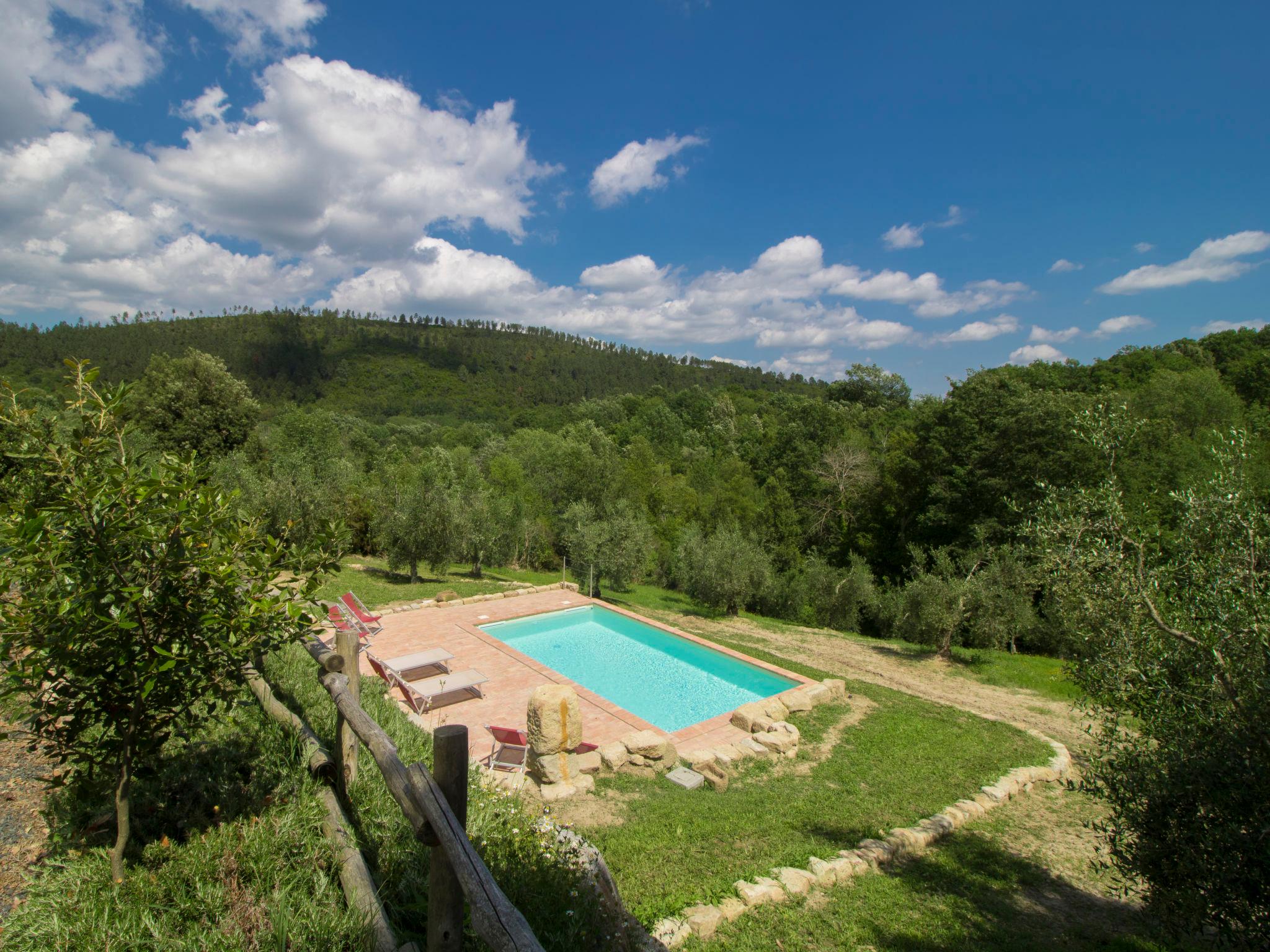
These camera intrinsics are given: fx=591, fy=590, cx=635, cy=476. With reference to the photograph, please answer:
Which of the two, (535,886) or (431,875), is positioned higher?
(431,875)

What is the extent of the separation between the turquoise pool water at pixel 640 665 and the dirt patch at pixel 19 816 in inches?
371

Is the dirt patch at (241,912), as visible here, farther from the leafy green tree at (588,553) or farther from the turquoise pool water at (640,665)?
the leafy green tree at (588,553)

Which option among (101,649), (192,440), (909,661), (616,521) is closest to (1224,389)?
(909,661)

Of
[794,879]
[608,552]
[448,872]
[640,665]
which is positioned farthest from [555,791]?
[608,552]

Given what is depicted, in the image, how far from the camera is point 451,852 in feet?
8.23

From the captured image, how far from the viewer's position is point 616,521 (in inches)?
887

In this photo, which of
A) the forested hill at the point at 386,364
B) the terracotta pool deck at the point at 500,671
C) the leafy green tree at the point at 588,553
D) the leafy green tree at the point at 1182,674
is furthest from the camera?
the forested hill at the point at 386,364

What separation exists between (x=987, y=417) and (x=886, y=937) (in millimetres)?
23902

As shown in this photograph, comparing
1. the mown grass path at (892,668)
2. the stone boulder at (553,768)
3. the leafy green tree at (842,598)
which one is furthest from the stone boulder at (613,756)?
the leafy green tree at (842,598)

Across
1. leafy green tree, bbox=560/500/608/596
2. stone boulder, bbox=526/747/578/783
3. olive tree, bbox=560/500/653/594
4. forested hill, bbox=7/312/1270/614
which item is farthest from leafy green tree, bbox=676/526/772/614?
stone boulder, bbox=526/747/578/783

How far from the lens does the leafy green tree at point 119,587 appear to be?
2.61 metres

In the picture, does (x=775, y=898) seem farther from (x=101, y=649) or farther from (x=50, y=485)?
(x=50, y=485)

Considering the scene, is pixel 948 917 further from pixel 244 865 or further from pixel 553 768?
pixel 244 865

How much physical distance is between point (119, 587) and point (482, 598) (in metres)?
16.5
